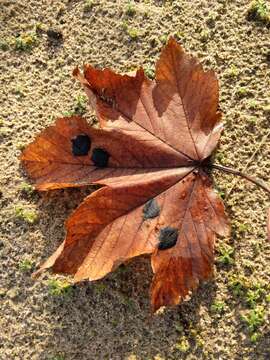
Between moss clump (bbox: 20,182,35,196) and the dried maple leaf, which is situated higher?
the dried maple leaf

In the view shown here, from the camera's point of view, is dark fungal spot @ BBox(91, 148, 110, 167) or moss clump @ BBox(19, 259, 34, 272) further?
moss clump @ BBox(19, 259, 34, 272)

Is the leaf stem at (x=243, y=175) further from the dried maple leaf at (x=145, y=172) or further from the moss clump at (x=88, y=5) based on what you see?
the moss clump at (x=88, y=5)

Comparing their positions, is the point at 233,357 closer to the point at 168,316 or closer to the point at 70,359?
the point at 168,316

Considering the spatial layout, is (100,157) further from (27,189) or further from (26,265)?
(26,265)

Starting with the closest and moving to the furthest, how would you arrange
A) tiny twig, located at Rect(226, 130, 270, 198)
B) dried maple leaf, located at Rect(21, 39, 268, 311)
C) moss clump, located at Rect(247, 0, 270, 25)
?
1. dried maple leaf, located at Rect(21, 39, 268, 311)
2. tiny twig, located at Rect(226, 130, 270, 198)
3. moss clump, located at Rect(247, 0, 270, 25)

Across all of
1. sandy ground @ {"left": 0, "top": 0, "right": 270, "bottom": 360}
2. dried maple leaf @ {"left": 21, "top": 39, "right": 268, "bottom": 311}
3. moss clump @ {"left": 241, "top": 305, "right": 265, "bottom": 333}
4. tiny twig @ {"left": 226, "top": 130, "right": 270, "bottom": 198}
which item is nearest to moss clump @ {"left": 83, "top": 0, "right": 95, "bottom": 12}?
sandy ground @ {"left": 0, "top": 0, "right": 270, "bottom": 360}

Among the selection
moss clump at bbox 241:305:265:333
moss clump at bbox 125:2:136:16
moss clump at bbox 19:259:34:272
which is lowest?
moss clump at bbox 19:259:34:272

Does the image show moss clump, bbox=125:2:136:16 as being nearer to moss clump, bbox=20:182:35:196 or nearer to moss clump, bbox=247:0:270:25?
moss clump, bbox=247:0:270:25
